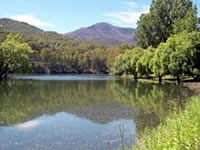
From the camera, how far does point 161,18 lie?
9425cm

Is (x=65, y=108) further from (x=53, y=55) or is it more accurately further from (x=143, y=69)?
(x=53, y=55)

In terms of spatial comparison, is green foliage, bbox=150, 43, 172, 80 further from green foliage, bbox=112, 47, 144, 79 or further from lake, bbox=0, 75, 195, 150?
lake, bbox=0, 75, 195, 150

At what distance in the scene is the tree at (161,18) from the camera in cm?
9125

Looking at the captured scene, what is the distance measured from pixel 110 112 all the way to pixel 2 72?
174 feet

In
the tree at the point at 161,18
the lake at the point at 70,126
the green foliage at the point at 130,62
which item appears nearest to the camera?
the lake at the point at 70,126

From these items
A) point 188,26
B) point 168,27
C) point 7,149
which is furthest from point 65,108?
point 168,27

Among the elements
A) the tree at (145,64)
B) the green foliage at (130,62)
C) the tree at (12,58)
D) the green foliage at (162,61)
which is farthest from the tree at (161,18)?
the tree at (12,58)

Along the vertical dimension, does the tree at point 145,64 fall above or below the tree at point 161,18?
below

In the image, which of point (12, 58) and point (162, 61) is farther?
point (12, 58)

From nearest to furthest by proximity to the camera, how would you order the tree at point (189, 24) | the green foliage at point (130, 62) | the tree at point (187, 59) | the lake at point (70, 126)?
1. the lake at point (70, 126)
2. the tree at point (187, 59)
3. the tree at point (189, 24)
4. the green foliage at point (130, 62)

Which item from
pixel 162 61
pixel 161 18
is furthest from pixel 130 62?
Result: pixel 162 61

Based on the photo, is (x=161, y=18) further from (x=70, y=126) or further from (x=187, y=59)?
(x=70, y=126)

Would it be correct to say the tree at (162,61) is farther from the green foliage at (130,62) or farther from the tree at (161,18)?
the tree at (161,18)

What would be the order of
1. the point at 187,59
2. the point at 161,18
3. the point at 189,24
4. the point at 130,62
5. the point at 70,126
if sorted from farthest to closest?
Answer: the point at 161,18 < the point at 130,62 < the point at 189,24 < the point at 187,59 < the point at 70,126
